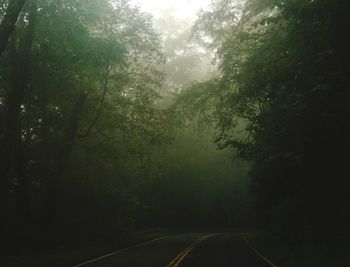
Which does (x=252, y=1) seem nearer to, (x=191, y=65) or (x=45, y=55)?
(x=45, y=55)

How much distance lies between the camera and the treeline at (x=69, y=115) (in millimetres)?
21281

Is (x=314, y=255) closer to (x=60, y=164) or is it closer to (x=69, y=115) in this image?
(x=60, y=164)

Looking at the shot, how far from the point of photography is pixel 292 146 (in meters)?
18.8

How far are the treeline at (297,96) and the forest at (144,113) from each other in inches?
2.0

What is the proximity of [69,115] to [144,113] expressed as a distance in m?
4.89

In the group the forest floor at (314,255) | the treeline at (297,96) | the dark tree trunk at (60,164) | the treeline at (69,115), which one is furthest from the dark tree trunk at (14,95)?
the forest floor at (314,255)

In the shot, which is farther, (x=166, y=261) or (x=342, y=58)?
(x=166, y=261)

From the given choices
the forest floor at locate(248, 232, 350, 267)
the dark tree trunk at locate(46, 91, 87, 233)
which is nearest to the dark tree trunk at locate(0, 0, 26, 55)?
the dark tree trunk at locate(46, 91, 87, 233)

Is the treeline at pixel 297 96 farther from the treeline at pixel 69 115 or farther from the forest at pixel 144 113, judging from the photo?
the treeline at pixel 69 115

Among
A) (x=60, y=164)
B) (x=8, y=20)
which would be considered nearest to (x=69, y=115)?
(x=60, y=164)

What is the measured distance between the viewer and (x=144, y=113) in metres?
30.9

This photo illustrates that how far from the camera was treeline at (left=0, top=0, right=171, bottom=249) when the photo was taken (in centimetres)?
2128

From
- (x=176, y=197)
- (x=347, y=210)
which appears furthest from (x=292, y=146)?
(x=176, y=197)

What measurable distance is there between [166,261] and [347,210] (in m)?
7.56
